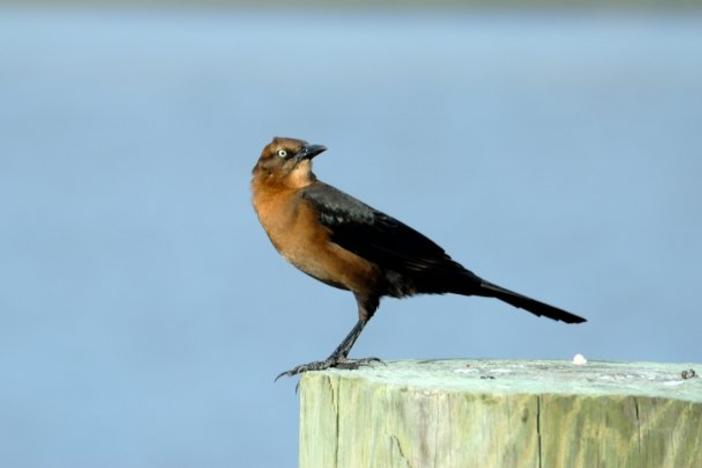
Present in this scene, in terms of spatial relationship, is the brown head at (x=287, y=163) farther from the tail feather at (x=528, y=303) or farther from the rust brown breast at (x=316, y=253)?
the tail feather at (x=528, y=303)

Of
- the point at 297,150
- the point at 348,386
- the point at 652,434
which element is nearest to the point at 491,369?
the point at 348,386

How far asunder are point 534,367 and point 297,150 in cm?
211

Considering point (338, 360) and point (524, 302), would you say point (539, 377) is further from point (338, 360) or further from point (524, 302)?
point (524, 302)

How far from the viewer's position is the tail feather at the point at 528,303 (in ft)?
15.1

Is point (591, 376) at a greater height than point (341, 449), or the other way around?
point (591, 376)

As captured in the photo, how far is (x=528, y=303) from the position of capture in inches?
184

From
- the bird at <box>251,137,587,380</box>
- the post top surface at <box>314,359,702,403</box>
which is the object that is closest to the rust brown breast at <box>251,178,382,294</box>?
the bird at <box>251,137,587,380</box>

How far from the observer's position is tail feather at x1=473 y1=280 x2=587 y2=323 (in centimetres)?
461

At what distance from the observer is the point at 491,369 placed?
3154 mm

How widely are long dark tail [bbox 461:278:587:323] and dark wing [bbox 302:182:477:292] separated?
0.08m

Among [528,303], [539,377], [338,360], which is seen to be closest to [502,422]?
[539,377]

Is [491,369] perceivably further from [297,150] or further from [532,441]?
[297,150]

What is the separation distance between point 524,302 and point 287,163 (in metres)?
1.12

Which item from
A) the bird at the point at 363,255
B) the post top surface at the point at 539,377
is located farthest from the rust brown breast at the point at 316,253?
the post top surface at the point at 539,377
